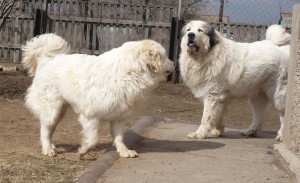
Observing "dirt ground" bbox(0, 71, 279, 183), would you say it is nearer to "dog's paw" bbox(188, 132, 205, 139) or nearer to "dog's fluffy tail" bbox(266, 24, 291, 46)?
"dog's paw" bbox(188, 132, 205, 139)

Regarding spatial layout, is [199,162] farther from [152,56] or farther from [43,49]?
[43,49]

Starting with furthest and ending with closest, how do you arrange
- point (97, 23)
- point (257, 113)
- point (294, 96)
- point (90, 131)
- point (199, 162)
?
point (97, 23) < point (257, 113) < point (294, 96) < point (90, 131) < point (199, 162)

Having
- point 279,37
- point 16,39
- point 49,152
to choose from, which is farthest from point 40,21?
point 49,152

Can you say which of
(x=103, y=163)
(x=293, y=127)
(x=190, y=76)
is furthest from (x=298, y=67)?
(x=103, y=163)

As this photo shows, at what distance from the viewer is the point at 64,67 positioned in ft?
20.9

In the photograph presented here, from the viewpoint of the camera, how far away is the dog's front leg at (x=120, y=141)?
608 centimetres

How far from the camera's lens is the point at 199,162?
595cm

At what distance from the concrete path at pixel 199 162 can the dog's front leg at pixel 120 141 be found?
12 cm

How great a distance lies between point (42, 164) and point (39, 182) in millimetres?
771

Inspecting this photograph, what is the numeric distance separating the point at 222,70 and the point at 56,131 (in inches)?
106

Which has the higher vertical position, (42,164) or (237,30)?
(237,30)

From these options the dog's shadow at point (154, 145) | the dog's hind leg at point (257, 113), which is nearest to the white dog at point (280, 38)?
the dog's hind leg at point (257, 113)

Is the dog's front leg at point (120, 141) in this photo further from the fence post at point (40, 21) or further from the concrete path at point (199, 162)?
the fence post at point (40, 21)

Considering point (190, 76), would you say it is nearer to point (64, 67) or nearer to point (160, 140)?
point (160, 140)
